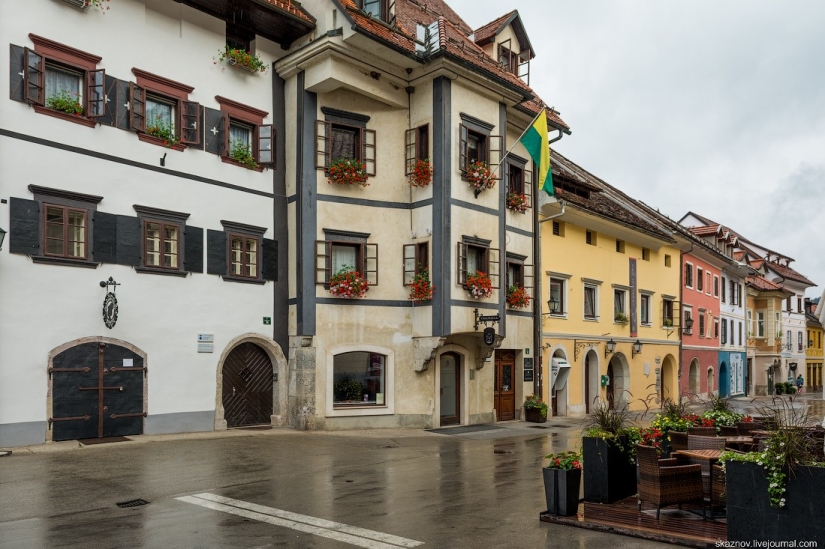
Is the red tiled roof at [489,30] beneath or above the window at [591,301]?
above

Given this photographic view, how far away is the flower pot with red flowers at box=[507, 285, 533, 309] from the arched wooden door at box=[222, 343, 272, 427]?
8140mm

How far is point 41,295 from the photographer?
1488 cm

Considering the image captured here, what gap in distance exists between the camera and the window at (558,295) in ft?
86.6

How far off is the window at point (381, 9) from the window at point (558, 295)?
1103 cm

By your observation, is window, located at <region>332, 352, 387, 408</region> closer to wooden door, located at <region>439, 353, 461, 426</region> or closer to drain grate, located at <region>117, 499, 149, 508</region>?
wooden door, located at <region>439, 353, 461, 426</region>

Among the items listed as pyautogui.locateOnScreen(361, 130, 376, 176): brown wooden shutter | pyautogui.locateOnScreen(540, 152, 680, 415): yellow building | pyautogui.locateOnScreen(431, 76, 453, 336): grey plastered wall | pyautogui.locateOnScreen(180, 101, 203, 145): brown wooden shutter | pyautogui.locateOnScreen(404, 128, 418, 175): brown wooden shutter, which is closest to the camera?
pyautogui.locateOnScreen(180, 101, 203, 145): brown wooden shutter

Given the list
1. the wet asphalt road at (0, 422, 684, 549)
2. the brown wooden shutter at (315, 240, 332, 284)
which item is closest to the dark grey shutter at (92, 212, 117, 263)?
the wet asphalt road at (0, 422, 684, 549)

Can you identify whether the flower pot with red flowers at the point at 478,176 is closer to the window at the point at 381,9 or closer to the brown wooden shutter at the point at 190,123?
the window at the point at 381,9

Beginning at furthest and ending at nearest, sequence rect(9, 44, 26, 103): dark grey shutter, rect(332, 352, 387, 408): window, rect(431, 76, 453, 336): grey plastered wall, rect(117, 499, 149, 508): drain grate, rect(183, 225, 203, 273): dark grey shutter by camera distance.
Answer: rect(431, 76, 453, 336): grey plastered wall
rect(332, 352, 387, 408): window
rect(183, 225, 203, 273): dark grey shutter
rect(9, 44, 26, 103): dark grey shutter
rect(117, 499, 149, 508): drain grate

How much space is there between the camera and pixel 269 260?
1969 cm

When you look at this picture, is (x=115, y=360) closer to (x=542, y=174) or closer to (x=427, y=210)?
(x=427, y=210)

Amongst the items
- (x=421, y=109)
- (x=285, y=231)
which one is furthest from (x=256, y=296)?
(x=421, y=109)

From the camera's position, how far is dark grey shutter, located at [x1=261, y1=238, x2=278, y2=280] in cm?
1956

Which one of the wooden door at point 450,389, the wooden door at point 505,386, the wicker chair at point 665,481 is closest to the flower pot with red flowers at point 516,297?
the wooden door at point 505,386
